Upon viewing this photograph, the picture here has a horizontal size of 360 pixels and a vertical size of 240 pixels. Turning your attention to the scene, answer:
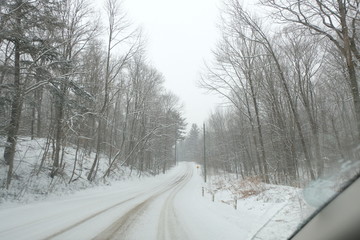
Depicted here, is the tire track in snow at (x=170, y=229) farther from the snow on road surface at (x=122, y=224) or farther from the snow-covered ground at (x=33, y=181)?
the snow-covered ground at (x=33, y=181)

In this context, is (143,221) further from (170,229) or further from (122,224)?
(170,229)

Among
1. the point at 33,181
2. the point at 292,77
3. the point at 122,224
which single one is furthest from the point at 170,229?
the point at 292,77

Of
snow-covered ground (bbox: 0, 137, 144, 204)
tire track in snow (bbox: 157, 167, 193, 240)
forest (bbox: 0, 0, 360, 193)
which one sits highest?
forest (bbox: 0, 0, 360, 193)

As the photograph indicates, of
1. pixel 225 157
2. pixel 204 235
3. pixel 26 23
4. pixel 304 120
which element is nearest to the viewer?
pixel 204 235

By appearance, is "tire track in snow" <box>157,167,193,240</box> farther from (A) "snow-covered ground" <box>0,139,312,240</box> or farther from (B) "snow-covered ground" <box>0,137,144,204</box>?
(B) "snow-covered ground" <box>0,137,144,204</box>

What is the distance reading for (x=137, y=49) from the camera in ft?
64.1

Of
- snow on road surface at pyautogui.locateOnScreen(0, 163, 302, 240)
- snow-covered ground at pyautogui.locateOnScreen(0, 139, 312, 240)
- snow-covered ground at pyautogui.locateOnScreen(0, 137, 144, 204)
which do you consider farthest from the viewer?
snow-covered ground at pyautogui.locateOnScreen(0, 137, 144, 204)

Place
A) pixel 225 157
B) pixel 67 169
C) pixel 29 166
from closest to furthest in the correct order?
pixel 29 166 → pixel 67 169 → pixel 225 157

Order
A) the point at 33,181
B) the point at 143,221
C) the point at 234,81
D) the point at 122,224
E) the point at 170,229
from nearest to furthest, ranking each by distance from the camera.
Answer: the point at 170,229 < the point at 122,224 < the point at 143,221 < the point at 33,181 < the point at 234,81

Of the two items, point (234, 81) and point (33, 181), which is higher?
point (234, 81)

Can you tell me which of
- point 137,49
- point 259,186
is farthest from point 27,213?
point 137,49

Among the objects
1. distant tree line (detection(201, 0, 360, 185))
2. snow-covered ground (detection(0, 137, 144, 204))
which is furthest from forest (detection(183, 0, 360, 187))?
snow-covered ground (detection(0, 137, 144, 204))

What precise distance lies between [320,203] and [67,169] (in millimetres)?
16267

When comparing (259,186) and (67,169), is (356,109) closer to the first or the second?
(259,186)
